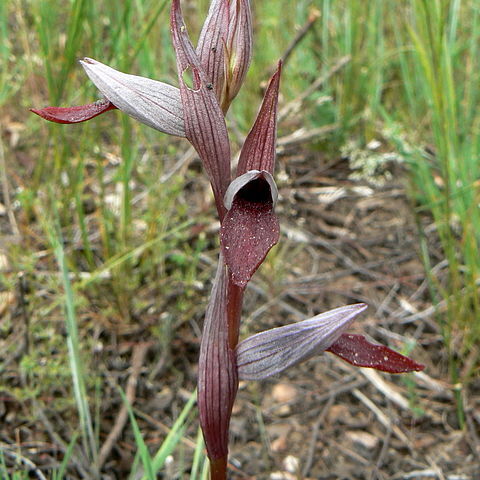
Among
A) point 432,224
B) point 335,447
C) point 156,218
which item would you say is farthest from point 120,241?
point 432,224

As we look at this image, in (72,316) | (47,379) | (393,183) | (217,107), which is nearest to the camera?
(217,107)

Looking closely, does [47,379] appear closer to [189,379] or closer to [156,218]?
[189,379]

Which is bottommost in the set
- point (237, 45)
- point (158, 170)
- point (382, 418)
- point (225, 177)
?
point (382, 418)

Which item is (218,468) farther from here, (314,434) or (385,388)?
(385,388)

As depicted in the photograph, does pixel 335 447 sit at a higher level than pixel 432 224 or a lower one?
lower

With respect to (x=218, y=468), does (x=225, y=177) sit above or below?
above

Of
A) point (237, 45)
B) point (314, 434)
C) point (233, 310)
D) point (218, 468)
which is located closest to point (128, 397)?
point (314, 434)

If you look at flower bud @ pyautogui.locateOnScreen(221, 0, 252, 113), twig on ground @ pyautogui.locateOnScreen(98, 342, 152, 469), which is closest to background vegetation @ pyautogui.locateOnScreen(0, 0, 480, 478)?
twig on ground @ pyautogui.locateOnScreen(98, 342, 152, 469)
